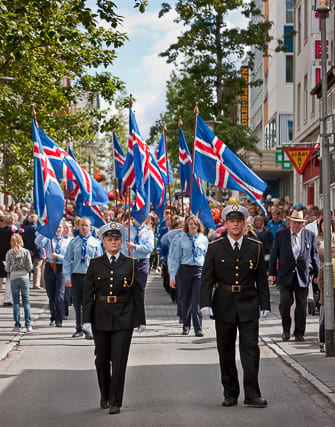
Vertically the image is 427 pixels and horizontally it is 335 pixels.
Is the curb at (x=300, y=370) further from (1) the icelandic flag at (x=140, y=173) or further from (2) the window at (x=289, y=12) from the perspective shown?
(2) the window at (x=289, y=12)

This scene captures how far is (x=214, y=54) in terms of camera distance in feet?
134

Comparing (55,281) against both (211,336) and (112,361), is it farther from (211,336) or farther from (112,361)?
(112,361)

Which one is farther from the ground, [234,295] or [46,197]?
[46,197]

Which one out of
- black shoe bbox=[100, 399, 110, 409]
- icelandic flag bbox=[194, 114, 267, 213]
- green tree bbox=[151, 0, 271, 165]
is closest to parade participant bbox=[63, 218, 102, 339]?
icelandic flag bbox=[194, 114, 267, 213]

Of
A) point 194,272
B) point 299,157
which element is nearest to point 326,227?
point 194,272

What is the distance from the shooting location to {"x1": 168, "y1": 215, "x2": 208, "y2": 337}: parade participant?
15.5m

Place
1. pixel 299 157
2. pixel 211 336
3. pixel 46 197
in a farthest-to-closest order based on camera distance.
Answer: pixel 299 157
pixel 46 197
pixel 211 336

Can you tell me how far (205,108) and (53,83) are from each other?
16.7m

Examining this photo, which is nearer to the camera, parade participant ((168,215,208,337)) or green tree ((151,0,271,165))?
parade participant ((168,215,208,337))

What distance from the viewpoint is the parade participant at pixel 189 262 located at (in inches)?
610

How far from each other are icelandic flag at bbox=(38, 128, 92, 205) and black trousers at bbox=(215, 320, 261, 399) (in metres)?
9.15

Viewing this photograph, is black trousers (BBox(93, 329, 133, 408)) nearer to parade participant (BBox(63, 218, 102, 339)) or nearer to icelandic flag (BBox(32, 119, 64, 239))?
parade participant (BBox(63, 218, 102, 339))

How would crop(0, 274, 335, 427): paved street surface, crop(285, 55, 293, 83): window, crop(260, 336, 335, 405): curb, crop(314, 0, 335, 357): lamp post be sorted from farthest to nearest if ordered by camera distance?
1. crop(285, 55, 293, 83): window
2. crop(314, 0, 335, 357): lamp post
3. crop(260, 336, 335, 405): curb
4. crop(0, 274, 335, 427): paved street surface

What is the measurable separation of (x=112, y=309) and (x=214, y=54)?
32.5 metres
